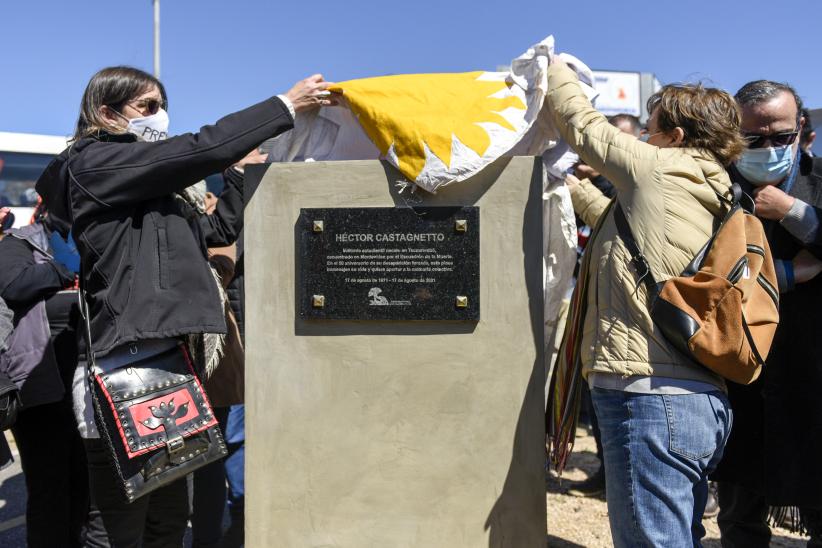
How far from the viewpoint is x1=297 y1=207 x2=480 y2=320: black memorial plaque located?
219 centimetres

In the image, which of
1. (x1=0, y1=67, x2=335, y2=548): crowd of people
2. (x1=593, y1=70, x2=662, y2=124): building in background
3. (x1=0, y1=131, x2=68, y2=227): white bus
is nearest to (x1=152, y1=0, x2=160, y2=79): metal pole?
(x1=0, y1=131, x2=68, y2=227): white bus

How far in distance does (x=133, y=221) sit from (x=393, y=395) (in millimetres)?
936

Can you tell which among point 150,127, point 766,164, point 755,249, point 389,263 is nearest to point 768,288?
point 755,249

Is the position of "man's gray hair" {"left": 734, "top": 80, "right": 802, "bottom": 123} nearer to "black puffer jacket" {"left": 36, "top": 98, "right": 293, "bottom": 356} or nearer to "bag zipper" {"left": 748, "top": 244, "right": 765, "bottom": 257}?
"bag zipper" {"left": 748, "top": 244, "right": 765, "bottom": 257}

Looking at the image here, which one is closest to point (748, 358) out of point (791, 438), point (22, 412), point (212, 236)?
point (791, 438)

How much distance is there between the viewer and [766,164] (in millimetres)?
2328

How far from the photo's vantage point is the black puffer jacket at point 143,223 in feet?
6.38

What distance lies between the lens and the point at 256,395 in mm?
2281

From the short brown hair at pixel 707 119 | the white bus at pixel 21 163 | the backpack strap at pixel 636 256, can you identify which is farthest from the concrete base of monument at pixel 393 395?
the white bus at pixel 21 163

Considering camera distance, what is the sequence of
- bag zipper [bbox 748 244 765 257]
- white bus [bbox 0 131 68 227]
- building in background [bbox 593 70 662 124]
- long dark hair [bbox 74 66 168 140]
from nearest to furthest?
1. bag zipper [bbox 748 244 765 257]
2. long dark hair [bbox 74 66 168 140]
3. white bus [bbox 0 131 68 227]
4. building in background [bbox 593 70 662 124]

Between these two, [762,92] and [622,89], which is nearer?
[762,92]

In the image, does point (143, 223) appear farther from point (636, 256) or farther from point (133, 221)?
point (636, 256)

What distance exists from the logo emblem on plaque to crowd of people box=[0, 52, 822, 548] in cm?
46

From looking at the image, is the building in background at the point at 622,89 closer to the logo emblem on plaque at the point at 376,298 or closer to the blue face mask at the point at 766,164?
the blue face mask at the point at 766,164
